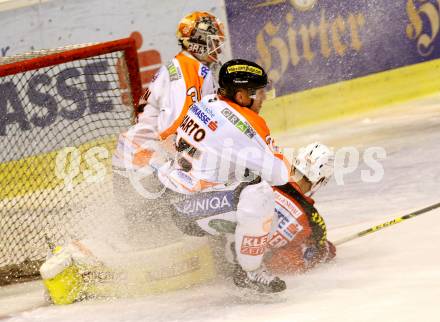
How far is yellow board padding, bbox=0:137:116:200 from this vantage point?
5898 mm

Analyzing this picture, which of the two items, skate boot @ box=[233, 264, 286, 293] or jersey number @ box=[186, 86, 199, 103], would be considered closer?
skate boot @ box=[233, 264, 286, 293]

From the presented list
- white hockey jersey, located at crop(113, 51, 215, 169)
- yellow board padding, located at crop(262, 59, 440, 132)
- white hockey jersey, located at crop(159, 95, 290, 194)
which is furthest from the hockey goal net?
yellow board padding, located at crop(262, 59, 440, 132)

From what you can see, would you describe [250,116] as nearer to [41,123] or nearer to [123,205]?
[123,205]

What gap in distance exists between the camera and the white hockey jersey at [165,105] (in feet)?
14.0

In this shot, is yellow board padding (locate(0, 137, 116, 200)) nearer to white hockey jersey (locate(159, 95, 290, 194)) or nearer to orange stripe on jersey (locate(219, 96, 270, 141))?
white hockey jersey (locate(159, 95, 290, 194))

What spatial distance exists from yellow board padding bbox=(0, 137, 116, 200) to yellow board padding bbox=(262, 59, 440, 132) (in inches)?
78.1

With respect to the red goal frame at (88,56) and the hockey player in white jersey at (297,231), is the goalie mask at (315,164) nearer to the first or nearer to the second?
the hockey player in white jersey at (297,231)

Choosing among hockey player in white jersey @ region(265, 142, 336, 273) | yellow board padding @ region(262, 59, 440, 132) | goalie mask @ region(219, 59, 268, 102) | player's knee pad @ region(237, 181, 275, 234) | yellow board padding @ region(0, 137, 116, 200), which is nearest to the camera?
player's knee pad @ region(237, 181, 275, 234)

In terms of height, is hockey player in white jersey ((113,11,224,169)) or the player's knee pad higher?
hockey player in white jersey ((113,11,224,169))

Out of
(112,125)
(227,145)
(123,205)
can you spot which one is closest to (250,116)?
(227,145)

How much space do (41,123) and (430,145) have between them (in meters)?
2.68

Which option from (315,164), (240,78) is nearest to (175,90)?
(240,78)

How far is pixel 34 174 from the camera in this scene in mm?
6055

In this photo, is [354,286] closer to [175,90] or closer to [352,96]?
[175,90]
